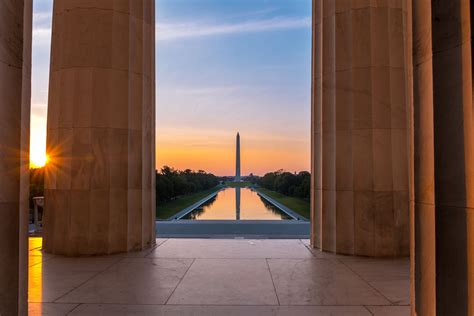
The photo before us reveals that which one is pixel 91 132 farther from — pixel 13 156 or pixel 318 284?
pixel 318 284

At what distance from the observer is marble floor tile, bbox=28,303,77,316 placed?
9195 millimetres

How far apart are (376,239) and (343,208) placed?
176 centimetres

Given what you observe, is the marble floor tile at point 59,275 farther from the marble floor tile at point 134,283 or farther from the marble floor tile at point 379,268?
the marble floor tile at point 379,268

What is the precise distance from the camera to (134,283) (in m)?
11.7

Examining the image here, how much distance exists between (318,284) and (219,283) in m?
2.92

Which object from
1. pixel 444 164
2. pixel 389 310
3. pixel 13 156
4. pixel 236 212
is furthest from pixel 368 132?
pixel 236 212

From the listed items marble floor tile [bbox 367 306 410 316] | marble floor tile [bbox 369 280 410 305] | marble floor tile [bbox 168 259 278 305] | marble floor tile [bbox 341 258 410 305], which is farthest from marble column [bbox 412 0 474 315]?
marble floor tile [bbox 168 259 278 305]

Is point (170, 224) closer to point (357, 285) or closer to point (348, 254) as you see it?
point (348, 254)

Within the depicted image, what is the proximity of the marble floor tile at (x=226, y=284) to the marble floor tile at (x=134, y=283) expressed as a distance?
0.41 metres

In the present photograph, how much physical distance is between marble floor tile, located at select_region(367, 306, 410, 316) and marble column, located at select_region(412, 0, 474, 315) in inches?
88.7

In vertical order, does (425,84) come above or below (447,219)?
above

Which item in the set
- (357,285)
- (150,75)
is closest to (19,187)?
(357,285)

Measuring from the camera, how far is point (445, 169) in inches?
259

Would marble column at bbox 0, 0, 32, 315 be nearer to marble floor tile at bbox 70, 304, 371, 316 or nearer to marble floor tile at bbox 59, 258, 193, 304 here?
marble floor tile at bbox 70, 304, 371, 316
